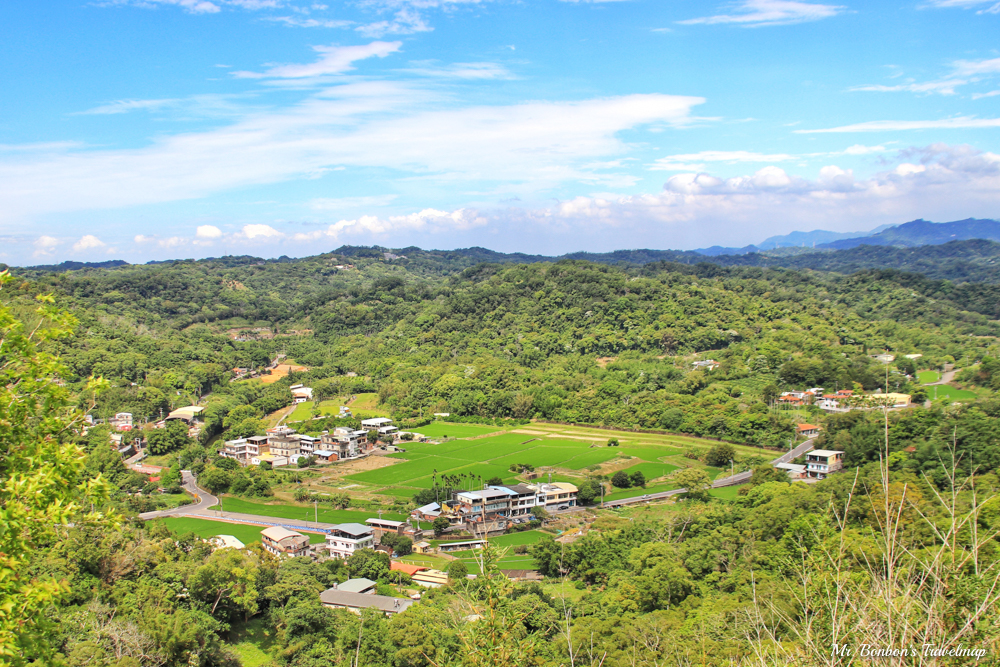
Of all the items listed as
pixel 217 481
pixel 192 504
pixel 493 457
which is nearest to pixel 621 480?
pixel 493 457

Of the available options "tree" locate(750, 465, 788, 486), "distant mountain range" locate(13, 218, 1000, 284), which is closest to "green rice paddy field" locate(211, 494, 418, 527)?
"tree" locate(750, 465, 788, 486)

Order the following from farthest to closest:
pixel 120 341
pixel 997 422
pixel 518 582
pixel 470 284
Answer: pixel 470 284 < pixel 120 341 < pixel 997 422 < pixel 518 582

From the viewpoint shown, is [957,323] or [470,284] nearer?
[957,323]

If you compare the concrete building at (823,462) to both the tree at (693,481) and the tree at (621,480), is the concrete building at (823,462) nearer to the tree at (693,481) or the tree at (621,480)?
the tree at (693,481)

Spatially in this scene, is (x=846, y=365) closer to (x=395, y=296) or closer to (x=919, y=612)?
(x=919, y=612)

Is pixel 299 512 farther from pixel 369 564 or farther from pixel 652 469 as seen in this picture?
pixel 652 469

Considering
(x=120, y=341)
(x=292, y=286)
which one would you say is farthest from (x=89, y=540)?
(x=292, y=286)

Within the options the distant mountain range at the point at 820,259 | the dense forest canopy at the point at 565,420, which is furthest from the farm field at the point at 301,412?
the distant mountain range at the point at 820,259
